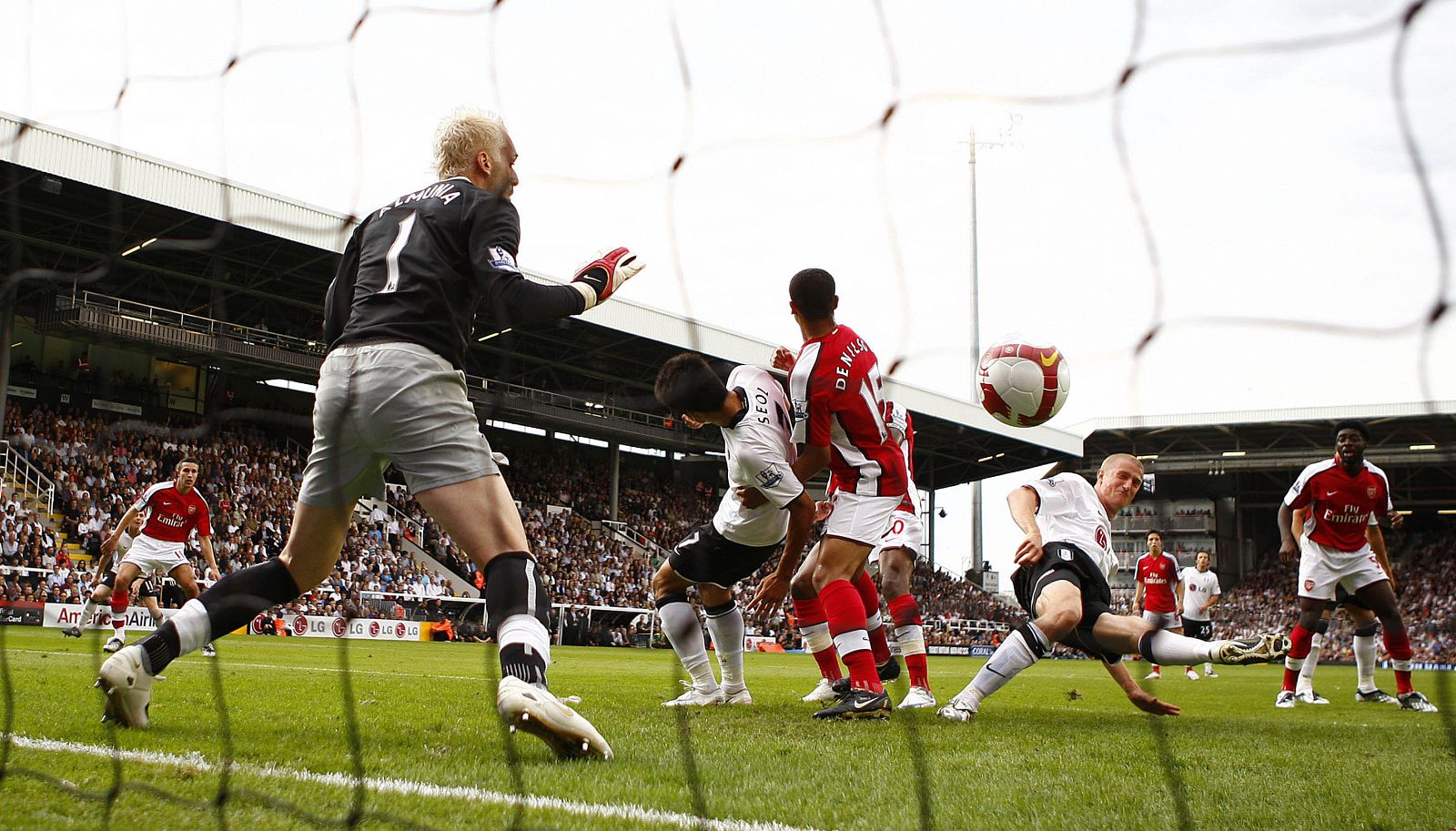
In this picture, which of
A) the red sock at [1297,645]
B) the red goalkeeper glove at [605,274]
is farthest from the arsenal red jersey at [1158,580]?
the red goalkeeper glove at [605,274]

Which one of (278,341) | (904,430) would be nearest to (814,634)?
(904,430)

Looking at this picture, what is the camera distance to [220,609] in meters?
3.45

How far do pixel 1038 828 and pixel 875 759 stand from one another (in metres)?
0.99

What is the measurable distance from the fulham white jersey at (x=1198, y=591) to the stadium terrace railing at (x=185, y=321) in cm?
1542

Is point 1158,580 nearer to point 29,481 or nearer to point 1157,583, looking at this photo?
point 1157,583

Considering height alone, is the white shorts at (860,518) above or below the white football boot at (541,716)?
above

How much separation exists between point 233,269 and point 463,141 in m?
18.8

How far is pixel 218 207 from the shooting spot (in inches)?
718

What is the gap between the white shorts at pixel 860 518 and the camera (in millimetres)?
4996

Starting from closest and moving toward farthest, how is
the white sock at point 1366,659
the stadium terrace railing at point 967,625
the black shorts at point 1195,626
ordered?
1. the white sock at point 1366,659
2. the black shorts at point 1195,626
3. the stadium terrace railing at point 967,625

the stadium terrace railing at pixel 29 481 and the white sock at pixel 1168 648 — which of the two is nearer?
the white sock at pixel 1168 648

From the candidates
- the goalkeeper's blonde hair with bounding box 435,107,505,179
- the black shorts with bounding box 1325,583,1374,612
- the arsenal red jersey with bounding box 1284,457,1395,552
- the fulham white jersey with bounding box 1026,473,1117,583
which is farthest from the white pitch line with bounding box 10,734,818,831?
the black shorts with bounding box 1325,583,1374,612

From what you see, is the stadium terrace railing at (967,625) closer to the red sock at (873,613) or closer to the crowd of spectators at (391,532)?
the crowd of spectators at (391,532)

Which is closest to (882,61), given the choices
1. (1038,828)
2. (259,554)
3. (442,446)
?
(442,446)
